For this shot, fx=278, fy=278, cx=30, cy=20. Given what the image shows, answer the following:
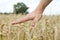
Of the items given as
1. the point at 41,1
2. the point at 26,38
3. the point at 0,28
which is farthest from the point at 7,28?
the point at 41,1

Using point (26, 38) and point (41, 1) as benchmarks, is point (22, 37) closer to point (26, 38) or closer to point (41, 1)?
point (26, 38)

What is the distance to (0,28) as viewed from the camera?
252 centimetres

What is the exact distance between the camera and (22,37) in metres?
2.38

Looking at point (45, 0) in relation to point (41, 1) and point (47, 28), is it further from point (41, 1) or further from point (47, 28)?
point (47, 28)

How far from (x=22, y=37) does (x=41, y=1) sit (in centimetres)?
37

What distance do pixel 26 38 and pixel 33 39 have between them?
157mm

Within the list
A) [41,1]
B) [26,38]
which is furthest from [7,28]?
[41,1]

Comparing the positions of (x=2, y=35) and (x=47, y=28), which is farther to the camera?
(x=47, y=28)

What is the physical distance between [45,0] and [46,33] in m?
0.30

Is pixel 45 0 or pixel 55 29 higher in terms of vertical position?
pixel 45 0

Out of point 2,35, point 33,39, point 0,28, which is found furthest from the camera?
point 0,28

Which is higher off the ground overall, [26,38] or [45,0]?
[45,0]

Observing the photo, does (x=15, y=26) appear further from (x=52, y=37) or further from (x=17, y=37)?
(x=52, y=37)

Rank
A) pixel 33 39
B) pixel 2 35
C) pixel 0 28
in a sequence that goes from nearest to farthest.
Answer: pixel 33 39, pixel 2 35, pixel 0 28
